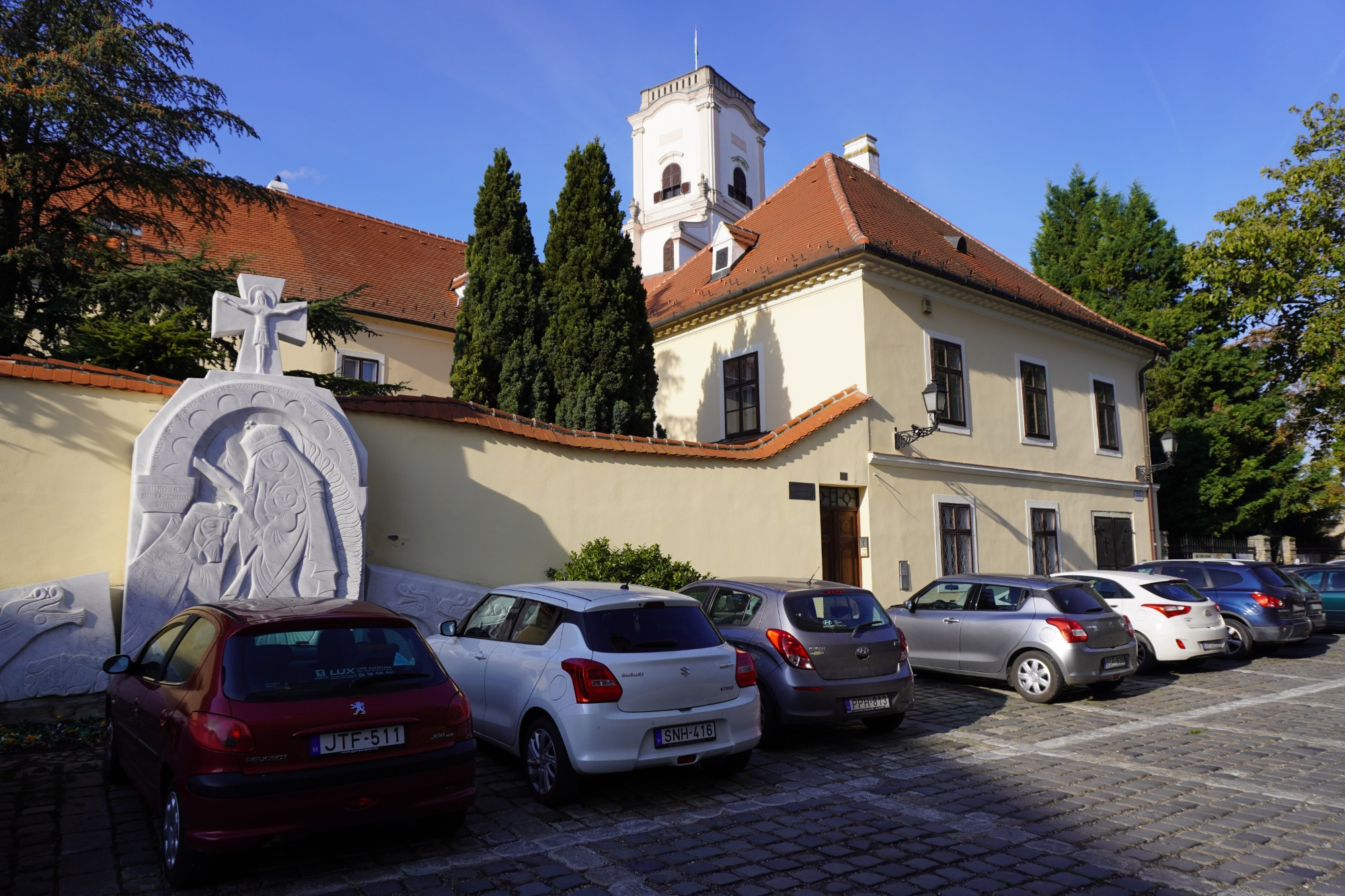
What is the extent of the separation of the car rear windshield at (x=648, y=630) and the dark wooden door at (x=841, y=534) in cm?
840

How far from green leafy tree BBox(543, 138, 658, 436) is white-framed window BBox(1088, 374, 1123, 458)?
40.6 ft

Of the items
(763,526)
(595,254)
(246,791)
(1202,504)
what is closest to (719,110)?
(1202,504)

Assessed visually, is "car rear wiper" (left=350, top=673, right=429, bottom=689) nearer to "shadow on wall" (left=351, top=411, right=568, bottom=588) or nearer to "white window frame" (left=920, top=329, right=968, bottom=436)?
"shadow on wall" (left=351, top=411, right=568, bottom=588)

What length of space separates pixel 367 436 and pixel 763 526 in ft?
20.6

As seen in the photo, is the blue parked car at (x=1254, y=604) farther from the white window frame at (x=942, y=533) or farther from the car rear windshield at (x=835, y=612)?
the car rear windshield at (x=835, y=612)

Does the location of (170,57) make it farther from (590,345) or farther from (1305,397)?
(1305,397)

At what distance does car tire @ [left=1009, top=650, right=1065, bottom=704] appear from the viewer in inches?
406

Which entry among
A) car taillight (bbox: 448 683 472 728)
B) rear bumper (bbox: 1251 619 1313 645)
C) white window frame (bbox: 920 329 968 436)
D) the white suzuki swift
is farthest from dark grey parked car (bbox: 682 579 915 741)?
white window frame (bbox: 920 329 968 436)

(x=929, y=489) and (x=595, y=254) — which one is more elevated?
(x=595, y=254)

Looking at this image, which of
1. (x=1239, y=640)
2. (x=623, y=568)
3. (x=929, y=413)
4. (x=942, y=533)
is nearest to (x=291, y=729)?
(x=623, y=568)

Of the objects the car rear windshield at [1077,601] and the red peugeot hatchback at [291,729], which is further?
the car rear windshield at [1077,601]

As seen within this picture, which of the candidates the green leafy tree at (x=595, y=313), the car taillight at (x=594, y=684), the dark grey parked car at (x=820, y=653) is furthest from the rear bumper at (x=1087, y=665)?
the green leafy tree at (x=595, y=313)

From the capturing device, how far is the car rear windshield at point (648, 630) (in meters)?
6.19

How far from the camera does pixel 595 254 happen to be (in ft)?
50.6
